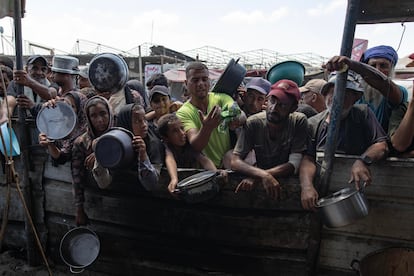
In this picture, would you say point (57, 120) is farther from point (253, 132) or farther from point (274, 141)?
point (274, 141)

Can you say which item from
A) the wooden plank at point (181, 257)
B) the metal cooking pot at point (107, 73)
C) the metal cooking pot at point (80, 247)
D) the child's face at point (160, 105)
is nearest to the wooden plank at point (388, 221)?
the wooden plank at point (181, 257)

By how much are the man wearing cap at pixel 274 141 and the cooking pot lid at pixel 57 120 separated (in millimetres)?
1589

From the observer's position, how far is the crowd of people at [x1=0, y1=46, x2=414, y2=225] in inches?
92.1

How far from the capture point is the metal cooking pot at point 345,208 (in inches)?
81.3

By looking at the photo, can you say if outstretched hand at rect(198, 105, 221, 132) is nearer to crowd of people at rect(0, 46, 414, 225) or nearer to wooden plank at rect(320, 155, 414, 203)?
crowd of people at rect(0, 46, 414, 225)

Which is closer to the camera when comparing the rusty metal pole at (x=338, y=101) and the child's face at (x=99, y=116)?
the rusty metal pole at (x=338, y=101)

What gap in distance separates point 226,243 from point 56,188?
193cm

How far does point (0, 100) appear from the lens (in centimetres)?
385

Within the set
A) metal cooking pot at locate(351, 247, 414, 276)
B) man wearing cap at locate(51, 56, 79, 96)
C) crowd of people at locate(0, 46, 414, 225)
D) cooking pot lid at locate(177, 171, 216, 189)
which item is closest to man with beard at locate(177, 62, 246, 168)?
crowd of people at locate(0, 46, 414, 225)

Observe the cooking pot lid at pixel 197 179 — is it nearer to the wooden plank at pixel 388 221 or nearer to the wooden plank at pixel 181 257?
the wooden plank at pixel 181 257

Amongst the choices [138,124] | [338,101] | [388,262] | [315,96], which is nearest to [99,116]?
[138,124]

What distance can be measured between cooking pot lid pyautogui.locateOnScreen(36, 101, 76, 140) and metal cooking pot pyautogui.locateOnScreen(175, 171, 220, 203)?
1.28 meters

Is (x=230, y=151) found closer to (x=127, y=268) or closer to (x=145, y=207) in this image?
(x=145, y=207)

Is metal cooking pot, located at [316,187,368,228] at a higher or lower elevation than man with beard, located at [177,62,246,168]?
lower
